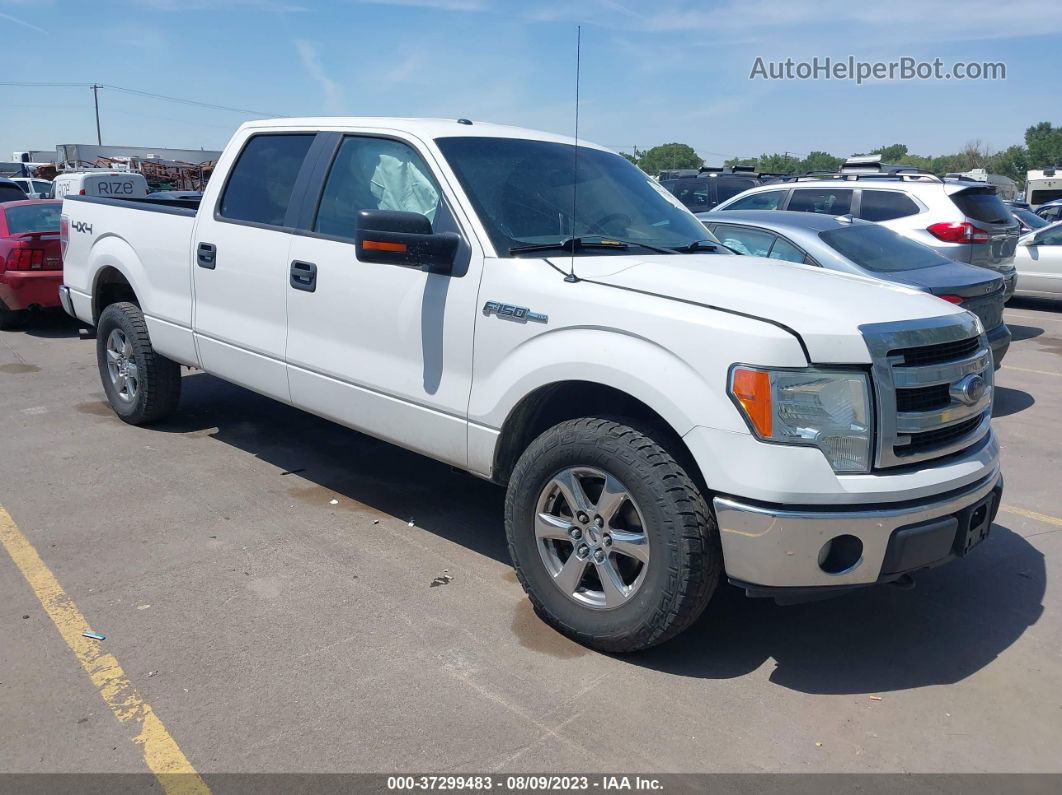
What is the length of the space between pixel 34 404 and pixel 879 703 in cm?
675

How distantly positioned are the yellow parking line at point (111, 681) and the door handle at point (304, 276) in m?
1.81

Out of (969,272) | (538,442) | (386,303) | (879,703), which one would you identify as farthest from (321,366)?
(969,272)

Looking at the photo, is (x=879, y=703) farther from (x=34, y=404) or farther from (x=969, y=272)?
(x=34, y=404)

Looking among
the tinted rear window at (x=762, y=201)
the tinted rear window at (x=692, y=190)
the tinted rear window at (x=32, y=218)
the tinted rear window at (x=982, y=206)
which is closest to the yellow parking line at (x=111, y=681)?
the tinted rear window at (x=32, y=218)

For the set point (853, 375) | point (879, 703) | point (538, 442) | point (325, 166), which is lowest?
point (879, 703)

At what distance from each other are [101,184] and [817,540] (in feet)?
67.0

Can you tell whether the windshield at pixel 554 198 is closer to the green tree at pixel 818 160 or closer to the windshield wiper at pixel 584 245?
the windshield wiper at pixel 584 245

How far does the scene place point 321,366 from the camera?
476cm

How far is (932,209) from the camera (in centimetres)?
966

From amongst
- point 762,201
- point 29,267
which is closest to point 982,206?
point 762,201

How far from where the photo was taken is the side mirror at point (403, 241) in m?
3.93

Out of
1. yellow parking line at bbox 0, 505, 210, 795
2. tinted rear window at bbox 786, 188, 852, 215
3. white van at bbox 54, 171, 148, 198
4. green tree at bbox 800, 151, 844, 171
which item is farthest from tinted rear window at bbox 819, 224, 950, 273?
green tree at bbox 800, 151, 844, 171

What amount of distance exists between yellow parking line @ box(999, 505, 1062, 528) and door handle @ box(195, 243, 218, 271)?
15.8ft
